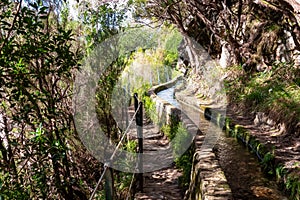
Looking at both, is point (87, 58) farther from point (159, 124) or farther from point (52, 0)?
point (159, 124)

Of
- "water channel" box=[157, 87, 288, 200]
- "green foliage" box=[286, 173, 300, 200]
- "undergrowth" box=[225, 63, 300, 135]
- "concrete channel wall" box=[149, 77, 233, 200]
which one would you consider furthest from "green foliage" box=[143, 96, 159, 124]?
"green foliage" box=[286, 173, 300, 200]

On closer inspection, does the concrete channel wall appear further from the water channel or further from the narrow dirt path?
the water channel

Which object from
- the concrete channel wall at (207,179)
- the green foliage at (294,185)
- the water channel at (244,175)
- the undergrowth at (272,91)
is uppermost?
the undergrowth at (272,91)

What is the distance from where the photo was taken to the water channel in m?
4.11

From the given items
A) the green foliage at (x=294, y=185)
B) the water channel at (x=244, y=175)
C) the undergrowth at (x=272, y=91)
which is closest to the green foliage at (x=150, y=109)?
the undergrowth at (x=272, y=91)

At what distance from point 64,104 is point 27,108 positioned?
1.40m

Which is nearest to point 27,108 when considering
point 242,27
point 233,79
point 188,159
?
point 188,159

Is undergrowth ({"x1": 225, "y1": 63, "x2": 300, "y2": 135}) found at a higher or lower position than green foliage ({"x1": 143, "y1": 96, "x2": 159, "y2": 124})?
higher

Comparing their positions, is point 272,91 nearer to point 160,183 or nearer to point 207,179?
point 160,183

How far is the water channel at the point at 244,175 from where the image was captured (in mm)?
4113

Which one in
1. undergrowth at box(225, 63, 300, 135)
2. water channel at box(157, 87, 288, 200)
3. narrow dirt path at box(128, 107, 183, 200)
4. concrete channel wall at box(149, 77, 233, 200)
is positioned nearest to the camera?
concrete channel wall at box(149, 77, 233, 200)

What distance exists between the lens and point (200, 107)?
33.6 ft

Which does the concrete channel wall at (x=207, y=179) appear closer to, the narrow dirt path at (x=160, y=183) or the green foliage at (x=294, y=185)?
the narrow dirt path at (x=160, y=183)

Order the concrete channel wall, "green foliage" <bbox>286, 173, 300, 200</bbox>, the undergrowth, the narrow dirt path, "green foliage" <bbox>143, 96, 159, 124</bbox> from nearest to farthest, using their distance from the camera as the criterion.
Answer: the concrete channel wall, "green foliage" <bbox>286, 173, 300, 200</bbox>, the narrow dirt path, the undergrowth, "green foliage" <bbox>143, 96, 159, 124</bbox>
